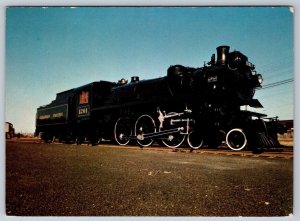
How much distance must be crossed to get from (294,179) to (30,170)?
4.80m

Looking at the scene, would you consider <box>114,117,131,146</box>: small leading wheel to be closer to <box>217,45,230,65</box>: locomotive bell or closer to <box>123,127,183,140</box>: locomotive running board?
<box>123,127,183,140</box>: locomotive running board

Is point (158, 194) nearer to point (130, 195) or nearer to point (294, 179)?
point (130, 195)

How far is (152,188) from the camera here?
4379mm

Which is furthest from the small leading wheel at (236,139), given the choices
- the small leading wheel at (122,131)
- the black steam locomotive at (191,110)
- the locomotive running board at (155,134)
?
the small leading wheel at (122,131)

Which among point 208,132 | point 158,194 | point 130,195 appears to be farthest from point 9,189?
point 208,132

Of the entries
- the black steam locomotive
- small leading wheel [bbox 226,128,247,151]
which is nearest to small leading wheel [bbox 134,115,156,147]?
the black steam locomotive

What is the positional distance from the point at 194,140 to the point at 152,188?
5.04 metres

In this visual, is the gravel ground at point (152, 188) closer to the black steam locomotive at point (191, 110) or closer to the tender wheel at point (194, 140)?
the black steam locomotive at point (191, 110)

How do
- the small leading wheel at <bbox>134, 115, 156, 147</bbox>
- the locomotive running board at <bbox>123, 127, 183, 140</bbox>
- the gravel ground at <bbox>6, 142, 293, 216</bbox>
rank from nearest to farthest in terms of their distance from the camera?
the gravel ground at <bbox>6, 142, 293, 216</bbox>
the locomotive running board at <bbox>123, 127, 183, 140</bbox>
the small leading wheel at <bbox>134, 115, 156, 147</bbox>

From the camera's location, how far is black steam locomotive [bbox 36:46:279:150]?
8430 mm

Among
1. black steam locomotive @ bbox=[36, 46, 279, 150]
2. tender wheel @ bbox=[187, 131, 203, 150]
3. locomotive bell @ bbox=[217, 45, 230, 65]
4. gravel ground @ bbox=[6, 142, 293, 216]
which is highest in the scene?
locomotive bell @ bbox=[217, 45, 230, 65]

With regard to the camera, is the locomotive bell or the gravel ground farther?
the locomotive bell

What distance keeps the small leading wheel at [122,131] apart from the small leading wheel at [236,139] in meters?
4.12

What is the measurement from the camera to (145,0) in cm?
507
